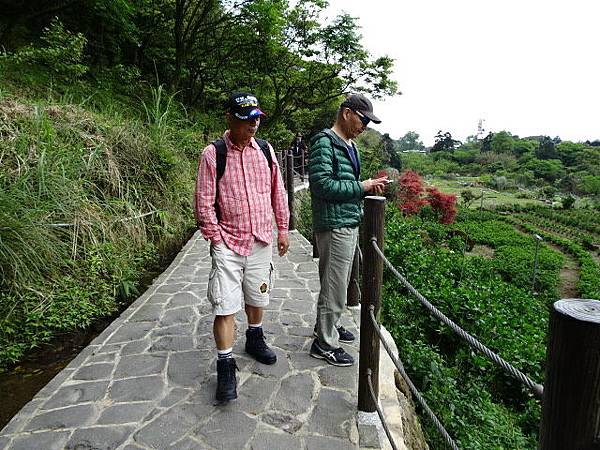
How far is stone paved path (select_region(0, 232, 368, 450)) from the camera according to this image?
2.09m

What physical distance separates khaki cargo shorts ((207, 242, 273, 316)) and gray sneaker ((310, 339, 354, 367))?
2.06 ft

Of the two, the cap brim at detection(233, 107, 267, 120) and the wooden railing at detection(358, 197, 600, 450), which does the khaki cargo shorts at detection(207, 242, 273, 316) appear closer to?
the cap brim at detection(233, 107, 267, 120)

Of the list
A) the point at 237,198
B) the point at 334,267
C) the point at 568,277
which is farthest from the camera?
the point at 568,277

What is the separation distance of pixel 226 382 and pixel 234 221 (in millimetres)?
940

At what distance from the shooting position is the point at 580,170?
4678cm

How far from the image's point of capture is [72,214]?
391cm

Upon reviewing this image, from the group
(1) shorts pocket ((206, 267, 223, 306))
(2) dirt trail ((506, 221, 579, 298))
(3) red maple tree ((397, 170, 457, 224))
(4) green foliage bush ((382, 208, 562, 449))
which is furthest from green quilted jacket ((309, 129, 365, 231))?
(2) dirt trail ((506, 221, 579, 298))


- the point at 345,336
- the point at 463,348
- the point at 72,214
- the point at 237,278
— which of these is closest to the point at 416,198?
→ the point at 463,348

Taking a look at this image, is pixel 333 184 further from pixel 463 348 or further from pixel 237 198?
pixel 463 348

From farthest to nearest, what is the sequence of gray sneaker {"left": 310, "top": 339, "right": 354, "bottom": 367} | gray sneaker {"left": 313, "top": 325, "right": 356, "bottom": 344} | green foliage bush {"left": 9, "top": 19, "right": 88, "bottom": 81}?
green foliage bush {"left": 9, "top": 19, "right": 88, "bottom": 81}, gray sneaker {"left": 313, "top": 325, "right": 356, "bottom": 344}, gray sneaker {"left": 310, "top": 339, "right": 354, "bottom": 367}

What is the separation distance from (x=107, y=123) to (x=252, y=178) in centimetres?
407

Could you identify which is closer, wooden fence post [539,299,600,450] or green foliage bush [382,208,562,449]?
wooden fence post [539,299,600,450]

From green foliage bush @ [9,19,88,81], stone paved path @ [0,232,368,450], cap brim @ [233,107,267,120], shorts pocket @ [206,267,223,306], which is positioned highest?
green foliage bush @ [9,19,88,81]

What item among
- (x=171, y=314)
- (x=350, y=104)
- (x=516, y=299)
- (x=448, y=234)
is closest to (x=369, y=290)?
(x=350, y=104)
